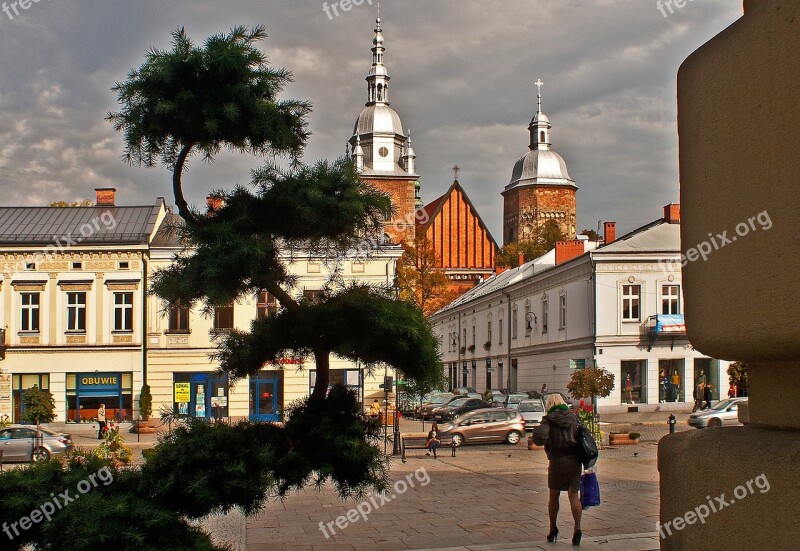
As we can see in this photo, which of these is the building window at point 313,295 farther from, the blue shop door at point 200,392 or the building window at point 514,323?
the building window at point 514,323

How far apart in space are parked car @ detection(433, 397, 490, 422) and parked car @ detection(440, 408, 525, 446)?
34.4ft

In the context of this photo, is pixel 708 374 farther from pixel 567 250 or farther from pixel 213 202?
pixel 213 202

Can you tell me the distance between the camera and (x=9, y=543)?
20.4 feet

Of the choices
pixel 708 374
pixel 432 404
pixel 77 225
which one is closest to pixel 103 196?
pixel 77 225

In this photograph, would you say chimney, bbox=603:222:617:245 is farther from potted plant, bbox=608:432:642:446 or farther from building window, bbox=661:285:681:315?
potted plant, bbox=608:432:642:446

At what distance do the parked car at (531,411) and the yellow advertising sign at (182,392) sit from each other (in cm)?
1459

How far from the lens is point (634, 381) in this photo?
42344mm

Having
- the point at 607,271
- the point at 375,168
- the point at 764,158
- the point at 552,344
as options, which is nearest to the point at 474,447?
the point at 607,271

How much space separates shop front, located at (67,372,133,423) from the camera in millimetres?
38531

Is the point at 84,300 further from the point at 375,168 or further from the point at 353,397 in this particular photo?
the point at 375,168

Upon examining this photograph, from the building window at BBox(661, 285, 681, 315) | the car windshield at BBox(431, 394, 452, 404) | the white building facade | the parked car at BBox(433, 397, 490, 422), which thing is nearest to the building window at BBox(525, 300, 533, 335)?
the white building facade

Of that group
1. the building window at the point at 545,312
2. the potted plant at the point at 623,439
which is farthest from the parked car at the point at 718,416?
the building window at the point at 545,312

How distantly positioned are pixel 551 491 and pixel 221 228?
4987 mm

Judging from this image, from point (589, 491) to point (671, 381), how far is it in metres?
34.3
